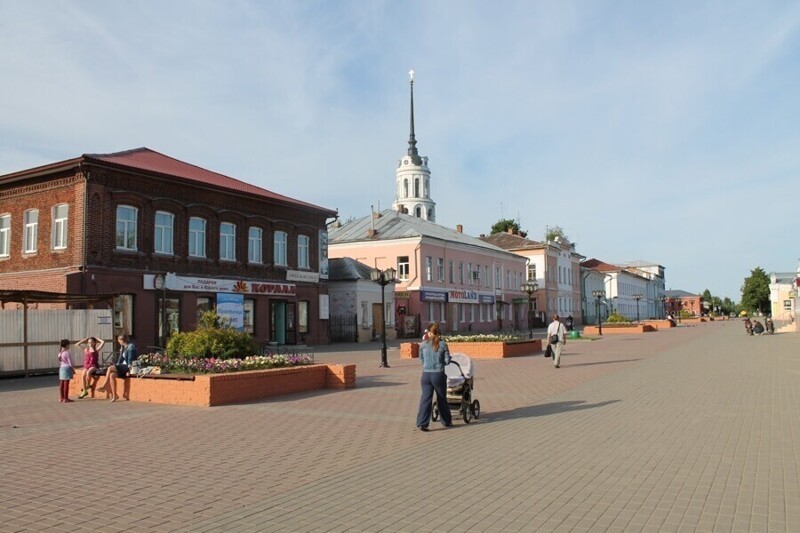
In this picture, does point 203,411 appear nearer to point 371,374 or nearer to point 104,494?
point 104,494

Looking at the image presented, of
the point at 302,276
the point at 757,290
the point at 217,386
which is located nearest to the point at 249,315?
the point at 302,276

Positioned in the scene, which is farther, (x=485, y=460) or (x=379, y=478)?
(x=485, y=460)

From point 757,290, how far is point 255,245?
115942 millimetres

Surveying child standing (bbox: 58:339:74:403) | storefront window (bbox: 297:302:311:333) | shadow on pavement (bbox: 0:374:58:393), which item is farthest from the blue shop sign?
child standing (bbox: 58:339:74:403)

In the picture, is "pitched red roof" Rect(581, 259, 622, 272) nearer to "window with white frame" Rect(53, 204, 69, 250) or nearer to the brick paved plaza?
"window with white frame" Rect(53, 204, 69, 250)

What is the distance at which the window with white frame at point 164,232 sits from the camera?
28.3 metres

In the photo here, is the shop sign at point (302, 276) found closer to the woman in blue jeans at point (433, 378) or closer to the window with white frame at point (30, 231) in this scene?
the window with white frame at point (30, 231)

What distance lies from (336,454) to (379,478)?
4.44ft

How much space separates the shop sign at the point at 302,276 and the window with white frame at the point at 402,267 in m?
11.9

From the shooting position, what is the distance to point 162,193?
28.4 meters

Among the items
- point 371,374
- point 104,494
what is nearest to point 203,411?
point 104,494

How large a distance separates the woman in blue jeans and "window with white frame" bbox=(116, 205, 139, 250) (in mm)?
19560

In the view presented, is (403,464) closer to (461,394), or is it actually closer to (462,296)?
(461,394)

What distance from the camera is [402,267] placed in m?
48.4
